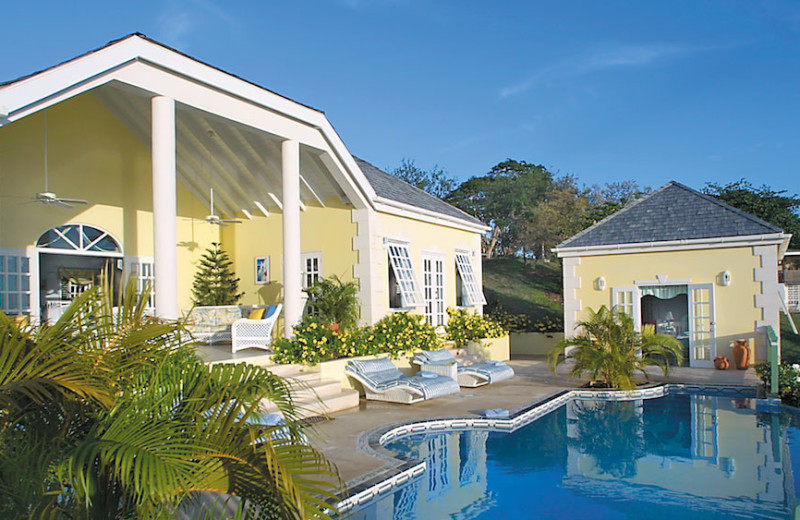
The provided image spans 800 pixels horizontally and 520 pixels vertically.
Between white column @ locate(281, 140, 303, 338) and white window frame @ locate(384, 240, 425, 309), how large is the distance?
3198 millimetres

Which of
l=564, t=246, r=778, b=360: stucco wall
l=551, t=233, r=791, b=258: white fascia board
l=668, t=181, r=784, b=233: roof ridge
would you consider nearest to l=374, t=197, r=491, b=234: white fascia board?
l=551, t=233, r=791, b=258: white fascia board

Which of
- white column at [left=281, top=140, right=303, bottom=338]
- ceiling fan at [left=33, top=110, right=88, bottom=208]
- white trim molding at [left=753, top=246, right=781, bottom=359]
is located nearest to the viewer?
ceiling fan at [left=33, top=110, right=88, bottom=208]

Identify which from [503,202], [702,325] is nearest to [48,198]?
[702,325]

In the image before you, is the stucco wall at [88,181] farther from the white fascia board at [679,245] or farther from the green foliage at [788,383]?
the green foliage at [788,383]

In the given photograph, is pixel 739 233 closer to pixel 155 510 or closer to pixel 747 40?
pixel 747 40

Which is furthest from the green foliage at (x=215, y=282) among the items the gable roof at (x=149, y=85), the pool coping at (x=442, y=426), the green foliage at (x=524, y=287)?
the green foliage at (x=524, y=287)

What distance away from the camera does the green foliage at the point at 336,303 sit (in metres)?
12.9

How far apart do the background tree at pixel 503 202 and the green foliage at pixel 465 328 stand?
20335 mm

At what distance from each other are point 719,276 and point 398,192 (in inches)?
342

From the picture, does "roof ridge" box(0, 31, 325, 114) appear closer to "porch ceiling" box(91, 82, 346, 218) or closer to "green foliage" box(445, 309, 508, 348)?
"porch ceiling" box(91, 82, 346, 218)

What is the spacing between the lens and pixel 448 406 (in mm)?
10891

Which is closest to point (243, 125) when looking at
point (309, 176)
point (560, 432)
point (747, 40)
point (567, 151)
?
point (309, 176)

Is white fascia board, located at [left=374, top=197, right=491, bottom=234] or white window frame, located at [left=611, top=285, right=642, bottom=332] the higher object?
white fascia board, located at [left=374, top=197, right=491, bottom=234]

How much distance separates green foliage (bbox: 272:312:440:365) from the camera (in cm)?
1148
